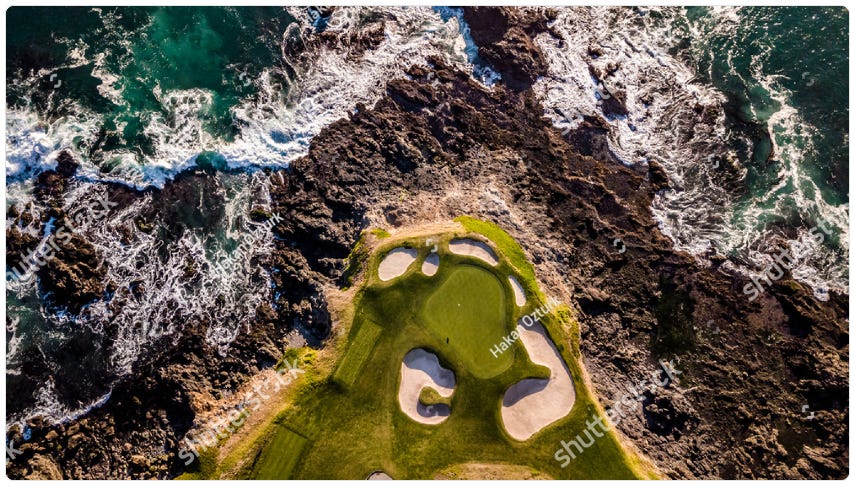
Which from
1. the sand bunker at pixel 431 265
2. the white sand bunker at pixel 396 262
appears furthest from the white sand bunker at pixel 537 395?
the white sand bunker at pixel 396 262

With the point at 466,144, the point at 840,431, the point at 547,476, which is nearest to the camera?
the point at 547,476

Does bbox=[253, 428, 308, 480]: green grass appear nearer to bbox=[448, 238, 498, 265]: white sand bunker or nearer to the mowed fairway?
the mowed fairway

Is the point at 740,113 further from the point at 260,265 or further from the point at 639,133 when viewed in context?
the point at 260,265

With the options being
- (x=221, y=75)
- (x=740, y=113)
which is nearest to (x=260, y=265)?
(x=221, y=75)

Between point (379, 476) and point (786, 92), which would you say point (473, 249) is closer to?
point (379, 476)

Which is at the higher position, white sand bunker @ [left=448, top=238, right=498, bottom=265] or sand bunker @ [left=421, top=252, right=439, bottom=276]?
white sand bunker @ [left=448, top=238, right=498, bottom=265]

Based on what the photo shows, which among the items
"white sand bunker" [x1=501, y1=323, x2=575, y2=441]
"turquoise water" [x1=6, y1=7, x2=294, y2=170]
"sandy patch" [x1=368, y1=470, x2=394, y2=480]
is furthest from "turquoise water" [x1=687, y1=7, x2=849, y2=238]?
"turquoise water" [x1=6, y1=7, x2=294, y2=170]
